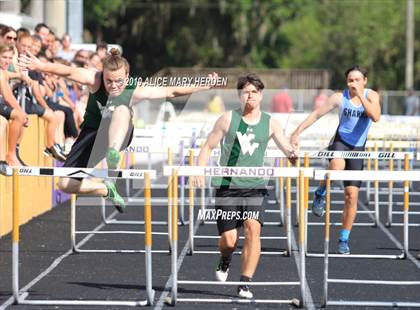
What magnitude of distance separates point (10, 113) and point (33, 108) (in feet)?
6.27

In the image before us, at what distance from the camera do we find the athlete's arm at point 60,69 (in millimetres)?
10344

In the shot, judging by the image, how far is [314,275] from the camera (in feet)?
39.2

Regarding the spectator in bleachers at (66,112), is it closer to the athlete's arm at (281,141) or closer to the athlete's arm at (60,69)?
the athlete's arm at (60,69)

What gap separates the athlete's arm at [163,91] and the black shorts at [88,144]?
31 centimetres

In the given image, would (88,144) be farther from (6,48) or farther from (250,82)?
(6,48)

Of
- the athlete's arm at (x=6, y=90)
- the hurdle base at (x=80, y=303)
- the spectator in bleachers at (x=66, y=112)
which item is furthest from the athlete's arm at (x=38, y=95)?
the hurdle base at (x=80, y=303)

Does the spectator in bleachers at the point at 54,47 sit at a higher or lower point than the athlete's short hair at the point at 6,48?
higher

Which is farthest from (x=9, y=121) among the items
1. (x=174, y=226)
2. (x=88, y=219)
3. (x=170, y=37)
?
(x=170, y=37)

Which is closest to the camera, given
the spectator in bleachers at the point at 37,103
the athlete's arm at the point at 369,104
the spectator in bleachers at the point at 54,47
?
the athlete's arm at the point at 369,104

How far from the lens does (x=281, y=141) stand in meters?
10.5

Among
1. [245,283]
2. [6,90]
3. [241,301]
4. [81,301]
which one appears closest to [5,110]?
[6,90]

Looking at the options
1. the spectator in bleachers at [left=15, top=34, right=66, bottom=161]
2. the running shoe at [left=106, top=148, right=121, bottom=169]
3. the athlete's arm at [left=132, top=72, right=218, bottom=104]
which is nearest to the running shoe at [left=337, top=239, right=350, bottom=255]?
the athlete's arm at [left=132, top=72, right=218, bottom=104]

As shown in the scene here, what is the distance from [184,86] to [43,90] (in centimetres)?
696

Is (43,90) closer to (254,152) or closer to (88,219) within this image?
(88,219)
